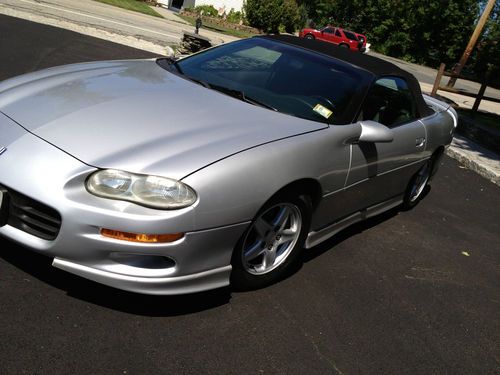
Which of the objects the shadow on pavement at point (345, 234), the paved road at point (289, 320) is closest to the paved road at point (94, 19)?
the shadow on pavement at point (345, 234)

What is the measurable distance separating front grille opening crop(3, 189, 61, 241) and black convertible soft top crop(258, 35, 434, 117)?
2.51m

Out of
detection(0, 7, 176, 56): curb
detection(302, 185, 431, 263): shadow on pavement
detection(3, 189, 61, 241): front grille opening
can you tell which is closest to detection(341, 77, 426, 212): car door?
detection(302, 185, 431, 263): shadow on pavement

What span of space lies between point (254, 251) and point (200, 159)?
0.75 metres

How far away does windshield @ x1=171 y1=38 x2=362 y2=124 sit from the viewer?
3535 mm

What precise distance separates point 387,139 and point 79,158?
2.03 meters

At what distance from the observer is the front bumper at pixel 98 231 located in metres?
2.42

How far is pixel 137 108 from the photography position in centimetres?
307

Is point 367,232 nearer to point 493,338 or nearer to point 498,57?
point 493,338

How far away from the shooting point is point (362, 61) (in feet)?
13.5

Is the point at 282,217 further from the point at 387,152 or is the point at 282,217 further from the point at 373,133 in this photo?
the point at 387,152

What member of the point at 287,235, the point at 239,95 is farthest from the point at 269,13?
the point at 287,235

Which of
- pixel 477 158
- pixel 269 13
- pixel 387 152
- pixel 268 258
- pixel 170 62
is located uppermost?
pixel 170 62

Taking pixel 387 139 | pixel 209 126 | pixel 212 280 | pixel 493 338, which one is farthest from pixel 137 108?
pixel 493 338

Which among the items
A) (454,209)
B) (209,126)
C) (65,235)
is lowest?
(454,209)
